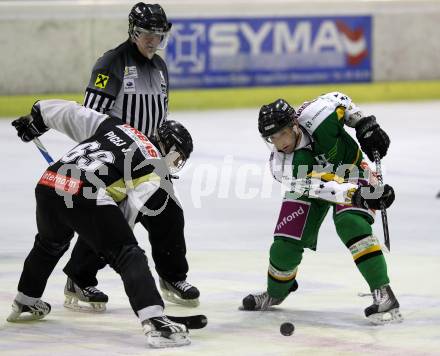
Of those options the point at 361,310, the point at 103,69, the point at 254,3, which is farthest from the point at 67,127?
the point at 254,3

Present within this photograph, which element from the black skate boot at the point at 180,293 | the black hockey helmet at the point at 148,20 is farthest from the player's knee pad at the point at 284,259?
the black hockey helmet at the point at 148,20

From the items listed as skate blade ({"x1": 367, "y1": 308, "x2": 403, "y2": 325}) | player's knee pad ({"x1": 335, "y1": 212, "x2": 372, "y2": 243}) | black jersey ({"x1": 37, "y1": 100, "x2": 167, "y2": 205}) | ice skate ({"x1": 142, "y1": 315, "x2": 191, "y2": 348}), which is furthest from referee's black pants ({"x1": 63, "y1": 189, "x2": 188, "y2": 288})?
skate blade ({"x1": 367, "y1": 308, "x2": 403, "y2": 325})

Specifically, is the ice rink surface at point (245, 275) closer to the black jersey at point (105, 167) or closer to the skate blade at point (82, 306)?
the skate blade at point (82, 306)

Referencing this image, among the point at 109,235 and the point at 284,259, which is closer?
the point at 109,235

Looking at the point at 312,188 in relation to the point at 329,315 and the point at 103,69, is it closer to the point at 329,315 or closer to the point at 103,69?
the point at 329,315

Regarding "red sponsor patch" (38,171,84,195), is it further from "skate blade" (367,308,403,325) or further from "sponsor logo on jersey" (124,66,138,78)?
"skate blade" (367,308,403,325)

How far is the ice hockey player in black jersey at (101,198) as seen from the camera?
4836 mm

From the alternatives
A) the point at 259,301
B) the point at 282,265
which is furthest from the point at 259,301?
the point at 282,265

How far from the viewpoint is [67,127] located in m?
5.25

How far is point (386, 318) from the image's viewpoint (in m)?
5.25

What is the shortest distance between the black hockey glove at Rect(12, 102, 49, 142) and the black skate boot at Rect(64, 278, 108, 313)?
2.45 feet

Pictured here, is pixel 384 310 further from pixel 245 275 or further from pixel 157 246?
pixel 245 275

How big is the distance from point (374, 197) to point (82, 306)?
1.46 m

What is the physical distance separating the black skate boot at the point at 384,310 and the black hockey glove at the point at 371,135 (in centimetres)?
72
